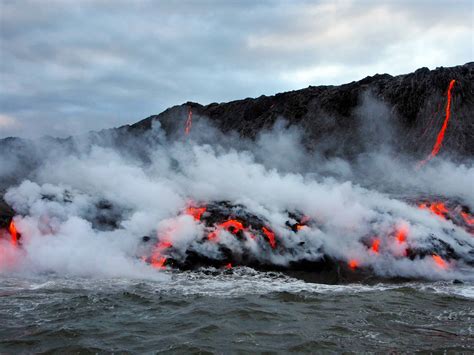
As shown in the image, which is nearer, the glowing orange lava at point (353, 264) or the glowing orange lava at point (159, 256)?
the glowing orange lava at point (159, 256)

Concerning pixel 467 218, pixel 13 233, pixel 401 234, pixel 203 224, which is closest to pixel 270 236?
pixel 203 224

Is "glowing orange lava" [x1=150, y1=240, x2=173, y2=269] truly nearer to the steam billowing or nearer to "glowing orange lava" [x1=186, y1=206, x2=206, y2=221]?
the steam billowing

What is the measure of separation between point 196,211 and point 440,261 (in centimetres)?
1083

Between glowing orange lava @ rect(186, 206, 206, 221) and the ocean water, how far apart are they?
13.1ft

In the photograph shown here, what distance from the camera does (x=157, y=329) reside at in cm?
930

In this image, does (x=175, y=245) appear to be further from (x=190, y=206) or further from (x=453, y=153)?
(x=453, y=153)

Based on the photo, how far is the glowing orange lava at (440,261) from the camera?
16734 mm

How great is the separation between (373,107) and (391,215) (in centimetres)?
2699

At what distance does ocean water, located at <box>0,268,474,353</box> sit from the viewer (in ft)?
27.3

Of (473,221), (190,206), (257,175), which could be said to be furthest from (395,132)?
(190,206)

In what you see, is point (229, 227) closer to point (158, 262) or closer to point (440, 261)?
point (158, 262)

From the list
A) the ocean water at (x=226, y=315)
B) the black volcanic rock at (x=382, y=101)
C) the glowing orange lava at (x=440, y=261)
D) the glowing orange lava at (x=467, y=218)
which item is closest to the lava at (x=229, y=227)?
the ocean water at (x=226, y=315)

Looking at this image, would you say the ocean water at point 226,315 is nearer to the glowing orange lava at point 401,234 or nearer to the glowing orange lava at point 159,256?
the glowing orange lava at point 159,256

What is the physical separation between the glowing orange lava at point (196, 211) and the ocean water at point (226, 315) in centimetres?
398
